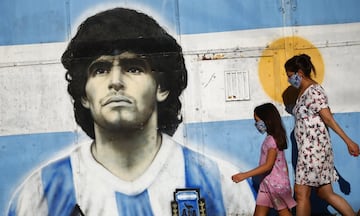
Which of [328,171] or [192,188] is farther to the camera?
[192,188]

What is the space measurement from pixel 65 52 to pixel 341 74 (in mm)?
2630

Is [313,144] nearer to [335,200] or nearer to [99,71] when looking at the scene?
[335,200]

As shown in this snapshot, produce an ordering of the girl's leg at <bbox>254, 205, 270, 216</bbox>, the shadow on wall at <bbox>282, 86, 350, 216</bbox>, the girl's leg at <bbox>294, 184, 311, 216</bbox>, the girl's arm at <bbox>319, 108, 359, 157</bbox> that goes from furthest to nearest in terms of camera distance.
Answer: the shadow on wall at <bbox>282, 86, 350, 216</bbox>, the girl's leg at <bbox>254, 205, 270, 216</bbox>, the girl's leg at <bbox>294, 184, 311, 216</bbox>, the girl's arm at <bbox>319, 108, 359, 157</bbox>

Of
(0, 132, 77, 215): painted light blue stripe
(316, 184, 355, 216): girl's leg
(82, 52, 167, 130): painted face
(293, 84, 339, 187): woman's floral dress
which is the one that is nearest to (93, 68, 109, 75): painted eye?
(82, 52, 167, 130): painted face

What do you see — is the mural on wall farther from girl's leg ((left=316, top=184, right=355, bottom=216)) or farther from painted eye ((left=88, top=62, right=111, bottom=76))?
girl's leg ((left=316, top=184, right=355, bottom=216))

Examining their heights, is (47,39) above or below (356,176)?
above

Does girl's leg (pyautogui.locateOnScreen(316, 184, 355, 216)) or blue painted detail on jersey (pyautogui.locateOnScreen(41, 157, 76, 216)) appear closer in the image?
girl's leg (pyautogui.locateOnScreen(316, 184, 355, 216))

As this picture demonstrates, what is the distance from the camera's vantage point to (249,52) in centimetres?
464

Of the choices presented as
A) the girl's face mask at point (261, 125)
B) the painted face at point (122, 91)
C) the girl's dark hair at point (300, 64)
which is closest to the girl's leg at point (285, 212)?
the girl's face mask at point (261, 125)

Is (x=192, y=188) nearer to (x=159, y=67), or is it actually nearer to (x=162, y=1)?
(x=159, y=67)

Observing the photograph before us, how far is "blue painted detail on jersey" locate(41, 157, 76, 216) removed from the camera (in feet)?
15.3

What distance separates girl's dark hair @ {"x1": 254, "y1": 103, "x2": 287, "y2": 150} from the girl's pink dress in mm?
45

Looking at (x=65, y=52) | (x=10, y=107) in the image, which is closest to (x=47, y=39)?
(x=65, y=52)

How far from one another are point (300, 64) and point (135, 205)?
2.01 m
